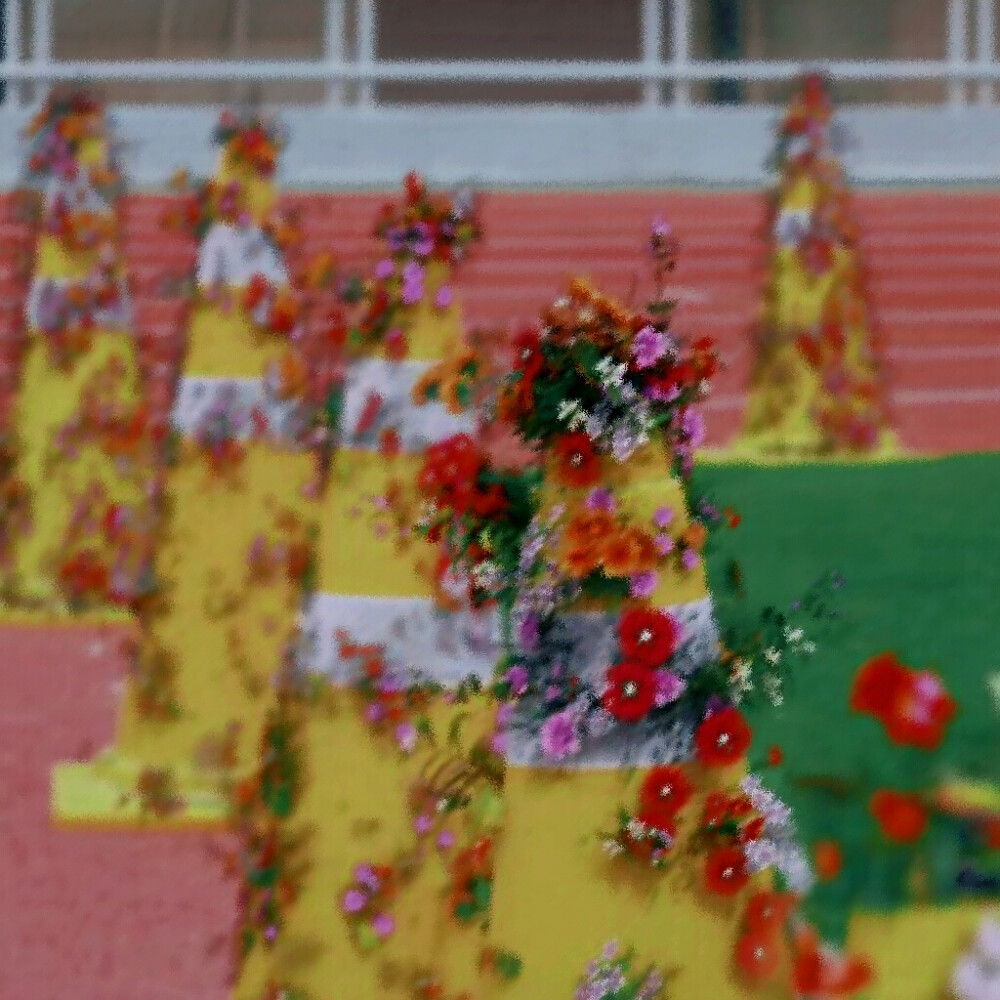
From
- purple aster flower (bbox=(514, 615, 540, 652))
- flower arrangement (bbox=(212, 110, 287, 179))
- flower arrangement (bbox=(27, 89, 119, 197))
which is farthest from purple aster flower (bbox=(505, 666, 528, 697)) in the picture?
flower arrangement (bbox=(27, 89, 119, 197))

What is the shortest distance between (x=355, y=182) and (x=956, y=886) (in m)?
8.80

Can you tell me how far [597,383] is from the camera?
9.87 ft

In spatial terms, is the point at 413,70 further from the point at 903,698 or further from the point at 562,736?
the point at 903,698

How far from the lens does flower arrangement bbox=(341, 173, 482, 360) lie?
14.8 feet

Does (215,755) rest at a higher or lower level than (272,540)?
lower

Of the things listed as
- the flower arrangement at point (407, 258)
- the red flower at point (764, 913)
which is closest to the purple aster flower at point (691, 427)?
the red flower at point (764, 913)

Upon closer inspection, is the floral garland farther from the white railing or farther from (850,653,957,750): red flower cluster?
(850,653,957,750): red flower cluster

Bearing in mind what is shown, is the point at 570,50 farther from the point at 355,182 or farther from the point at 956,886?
the point at 956,886

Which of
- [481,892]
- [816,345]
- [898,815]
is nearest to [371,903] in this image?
[481,892]

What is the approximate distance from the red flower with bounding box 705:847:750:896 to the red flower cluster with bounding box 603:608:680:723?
1.02 ft

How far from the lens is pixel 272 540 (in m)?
6.25

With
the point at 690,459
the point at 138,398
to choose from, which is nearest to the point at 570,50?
the point at 138,398

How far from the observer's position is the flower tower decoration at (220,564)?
6.18 m

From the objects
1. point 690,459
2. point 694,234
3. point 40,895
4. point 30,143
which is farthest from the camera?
point 694,234
